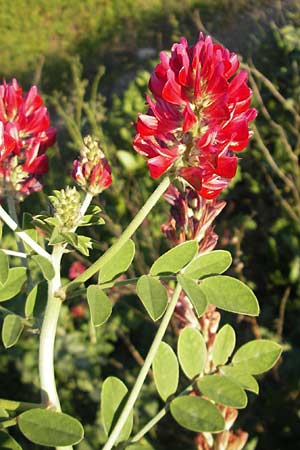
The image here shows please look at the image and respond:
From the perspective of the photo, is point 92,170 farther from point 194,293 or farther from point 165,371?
point 165,371

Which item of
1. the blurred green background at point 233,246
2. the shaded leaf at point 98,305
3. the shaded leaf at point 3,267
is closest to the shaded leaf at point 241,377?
the shaded leaf at point 98,305

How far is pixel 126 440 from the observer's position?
970 millimetres

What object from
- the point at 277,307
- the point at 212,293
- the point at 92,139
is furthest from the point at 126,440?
the point at 277,307

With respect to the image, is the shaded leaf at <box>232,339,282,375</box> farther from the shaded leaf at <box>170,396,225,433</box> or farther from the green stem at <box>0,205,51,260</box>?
the green stem at <box>0,205,51,260</box>

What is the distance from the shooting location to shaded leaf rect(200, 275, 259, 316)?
2.61ft

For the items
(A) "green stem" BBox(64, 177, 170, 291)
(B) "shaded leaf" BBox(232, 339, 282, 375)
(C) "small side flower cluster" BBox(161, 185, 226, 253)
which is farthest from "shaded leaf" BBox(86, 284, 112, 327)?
(B) "shaded leaf" BBox(232, 339, 282, 375)

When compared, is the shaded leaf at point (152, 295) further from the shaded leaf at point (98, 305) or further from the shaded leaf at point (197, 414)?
the shaded leaf at point (197, 414)

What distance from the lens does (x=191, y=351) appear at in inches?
39.0

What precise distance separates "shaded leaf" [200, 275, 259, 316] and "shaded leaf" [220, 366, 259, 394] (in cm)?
18

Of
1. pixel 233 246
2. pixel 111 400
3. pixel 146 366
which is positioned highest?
pixel 146 366

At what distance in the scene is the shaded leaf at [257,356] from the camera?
3.17ft

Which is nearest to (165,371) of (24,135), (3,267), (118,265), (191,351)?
(191,351)

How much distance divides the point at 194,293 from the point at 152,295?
0.17 ft

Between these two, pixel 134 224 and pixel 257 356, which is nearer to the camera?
pixel 134 224
